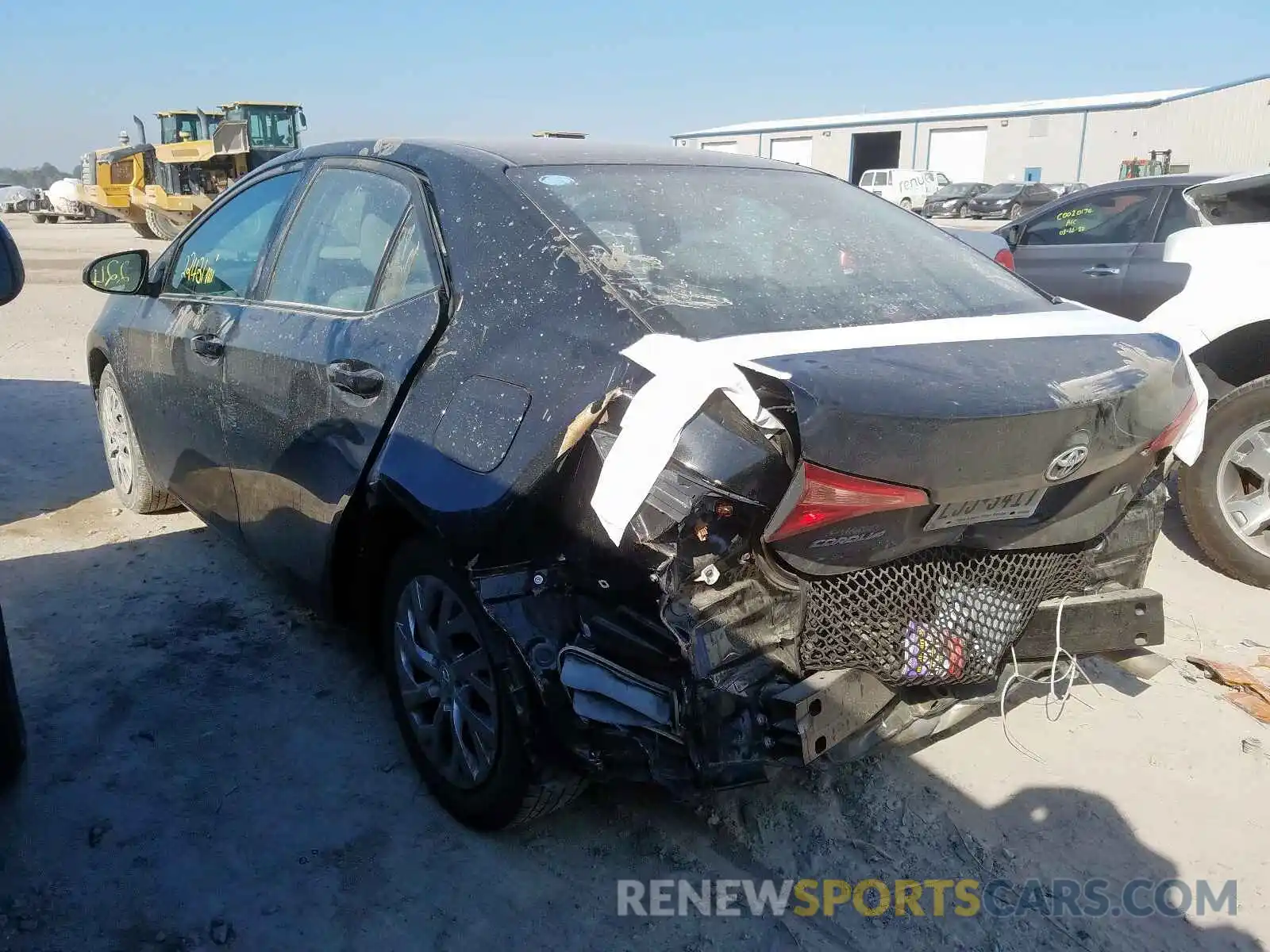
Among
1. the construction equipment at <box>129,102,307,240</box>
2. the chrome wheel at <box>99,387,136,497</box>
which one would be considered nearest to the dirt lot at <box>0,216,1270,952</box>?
the chrome wheel at <box>99,387,136,497</box>

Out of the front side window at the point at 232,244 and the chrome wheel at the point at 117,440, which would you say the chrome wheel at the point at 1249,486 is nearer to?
the front side window at the point at 232,244

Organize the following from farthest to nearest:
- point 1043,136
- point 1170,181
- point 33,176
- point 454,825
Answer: point 33,176 → point 1043,136 → point 1170,181 → point 454,825

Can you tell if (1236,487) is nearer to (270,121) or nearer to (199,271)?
(199,271)

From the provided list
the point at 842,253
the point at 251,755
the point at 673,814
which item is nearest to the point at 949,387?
the point at 842,253

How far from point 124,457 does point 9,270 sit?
2.51m

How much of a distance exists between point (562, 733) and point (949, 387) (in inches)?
43.8

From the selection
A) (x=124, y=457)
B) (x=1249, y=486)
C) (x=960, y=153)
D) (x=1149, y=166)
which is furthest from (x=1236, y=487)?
(x=960, y=153)

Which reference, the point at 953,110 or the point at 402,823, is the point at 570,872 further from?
the point at 953,110

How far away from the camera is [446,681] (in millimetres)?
2604

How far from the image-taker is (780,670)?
6.76 ft

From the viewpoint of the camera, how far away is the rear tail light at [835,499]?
6.16 feet

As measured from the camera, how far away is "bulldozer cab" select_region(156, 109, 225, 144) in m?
24.9

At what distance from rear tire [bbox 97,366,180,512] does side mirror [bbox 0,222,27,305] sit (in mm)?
2029

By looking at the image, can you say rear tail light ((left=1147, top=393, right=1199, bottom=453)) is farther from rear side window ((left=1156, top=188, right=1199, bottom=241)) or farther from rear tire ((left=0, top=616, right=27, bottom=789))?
rear side window ((left=1156, top=188, right=1199, bottom=241))
